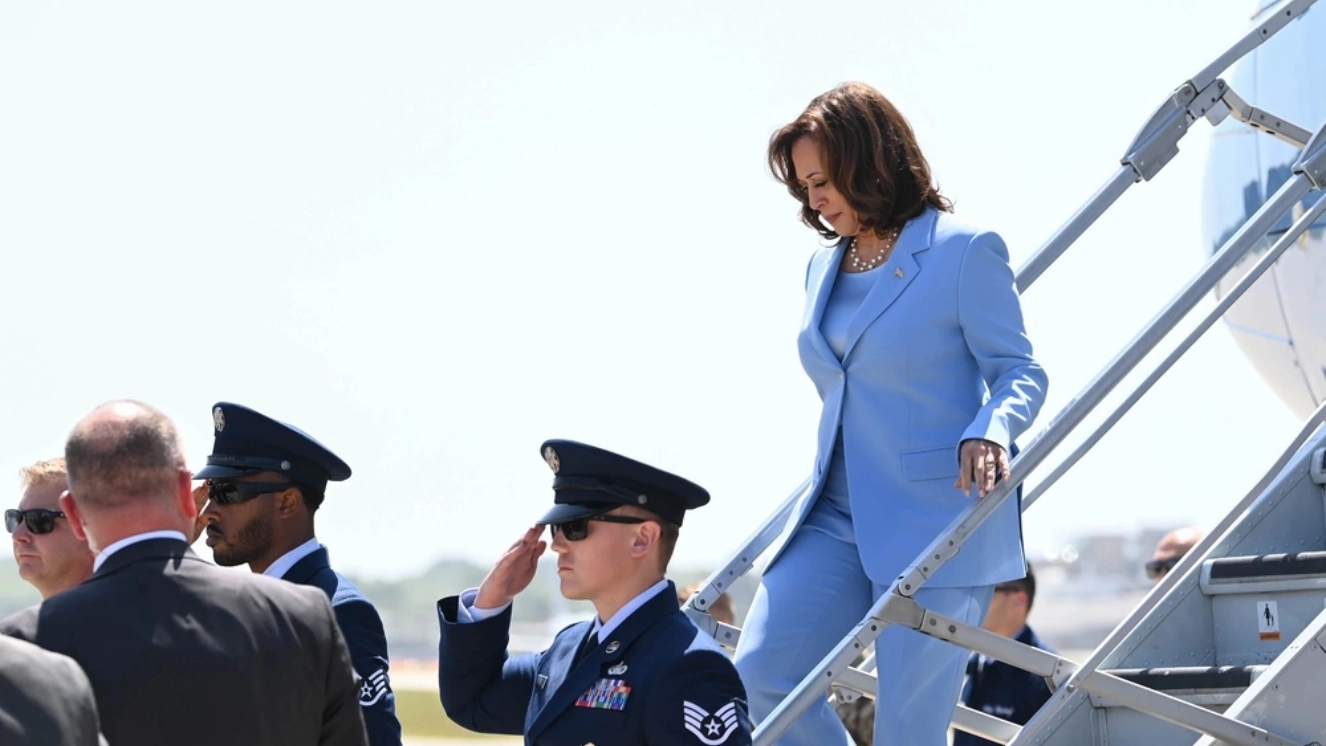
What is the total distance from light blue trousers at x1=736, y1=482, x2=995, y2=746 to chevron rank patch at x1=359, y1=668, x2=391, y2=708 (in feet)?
2.64

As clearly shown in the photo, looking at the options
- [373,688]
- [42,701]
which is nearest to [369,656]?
[373,688]

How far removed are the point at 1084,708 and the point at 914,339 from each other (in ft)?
4.04

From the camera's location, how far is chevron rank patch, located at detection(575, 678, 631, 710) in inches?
148

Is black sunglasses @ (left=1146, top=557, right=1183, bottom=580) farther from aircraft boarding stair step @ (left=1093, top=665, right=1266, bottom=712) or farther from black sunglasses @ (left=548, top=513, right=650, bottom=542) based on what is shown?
black sunglasses @ (left=548, top=513, right=650, bottom=542)

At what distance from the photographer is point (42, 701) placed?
102 inches

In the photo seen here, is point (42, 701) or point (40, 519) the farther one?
point (40, 519)

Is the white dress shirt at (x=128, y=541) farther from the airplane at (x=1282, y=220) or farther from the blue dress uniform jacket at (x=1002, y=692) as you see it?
the airplane at (x=1282, y=220)

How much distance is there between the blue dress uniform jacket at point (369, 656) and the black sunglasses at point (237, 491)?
11.3 inches

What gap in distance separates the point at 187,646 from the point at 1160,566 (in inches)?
225

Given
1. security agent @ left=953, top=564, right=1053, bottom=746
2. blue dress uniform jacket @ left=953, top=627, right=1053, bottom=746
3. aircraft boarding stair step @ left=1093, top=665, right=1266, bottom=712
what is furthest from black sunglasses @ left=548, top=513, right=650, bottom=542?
blue dress uniform jacket @ left=953, top=627, right=1053, bottom=746

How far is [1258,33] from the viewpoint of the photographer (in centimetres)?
535

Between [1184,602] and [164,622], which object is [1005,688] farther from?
[164,622]

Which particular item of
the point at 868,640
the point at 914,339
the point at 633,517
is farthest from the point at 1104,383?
the point at 633,517

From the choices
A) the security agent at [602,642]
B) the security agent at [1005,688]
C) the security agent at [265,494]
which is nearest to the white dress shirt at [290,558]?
the security agent at [265,494]
